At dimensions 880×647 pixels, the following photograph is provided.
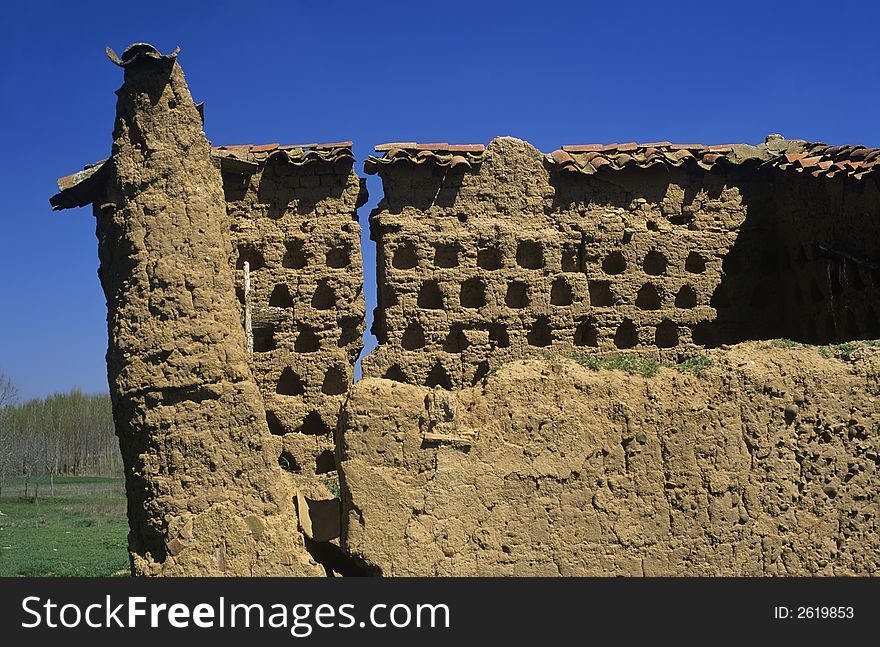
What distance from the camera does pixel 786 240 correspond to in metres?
11.8

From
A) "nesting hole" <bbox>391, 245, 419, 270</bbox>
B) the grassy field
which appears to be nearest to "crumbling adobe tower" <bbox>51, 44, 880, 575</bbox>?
"nesting hole" <bbox>391, 245, 419, 270</bbox>

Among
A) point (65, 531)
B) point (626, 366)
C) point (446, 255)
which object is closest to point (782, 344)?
point (626, 366)

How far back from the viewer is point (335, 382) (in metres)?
10.7

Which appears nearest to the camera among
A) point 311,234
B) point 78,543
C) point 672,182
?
point 311,234

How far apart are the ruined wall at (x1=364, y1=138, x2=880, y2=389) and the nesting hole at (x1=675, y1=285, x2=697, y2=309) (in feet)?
0.06

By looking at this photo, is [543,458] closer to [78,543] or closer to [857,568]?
[857,568]

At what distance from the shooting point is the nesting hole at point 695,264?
11.6 meters

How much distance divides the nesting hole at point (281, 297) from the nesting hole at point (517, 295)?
2447 mm

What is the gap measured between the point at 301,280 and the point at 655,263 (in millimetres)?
4148

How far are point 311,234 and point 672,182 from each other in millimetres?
4330

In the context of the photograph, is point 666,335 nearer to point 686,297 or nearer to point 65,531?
point 686,297

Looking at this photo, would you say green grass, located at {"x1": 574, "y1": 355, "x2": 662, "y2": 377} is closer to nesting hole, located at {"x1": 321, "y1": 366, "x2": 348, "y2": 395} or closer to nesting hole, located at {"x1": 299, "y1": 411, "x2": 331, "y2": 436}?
nesting hole, located at {"x1": 321, "y1": 366, "x2": 348, "y2": 395}

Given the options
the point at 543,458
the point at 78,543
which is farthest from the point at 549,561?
the point at 78,543

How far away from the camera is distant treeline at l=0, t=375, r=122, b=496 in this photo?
49.3 m
